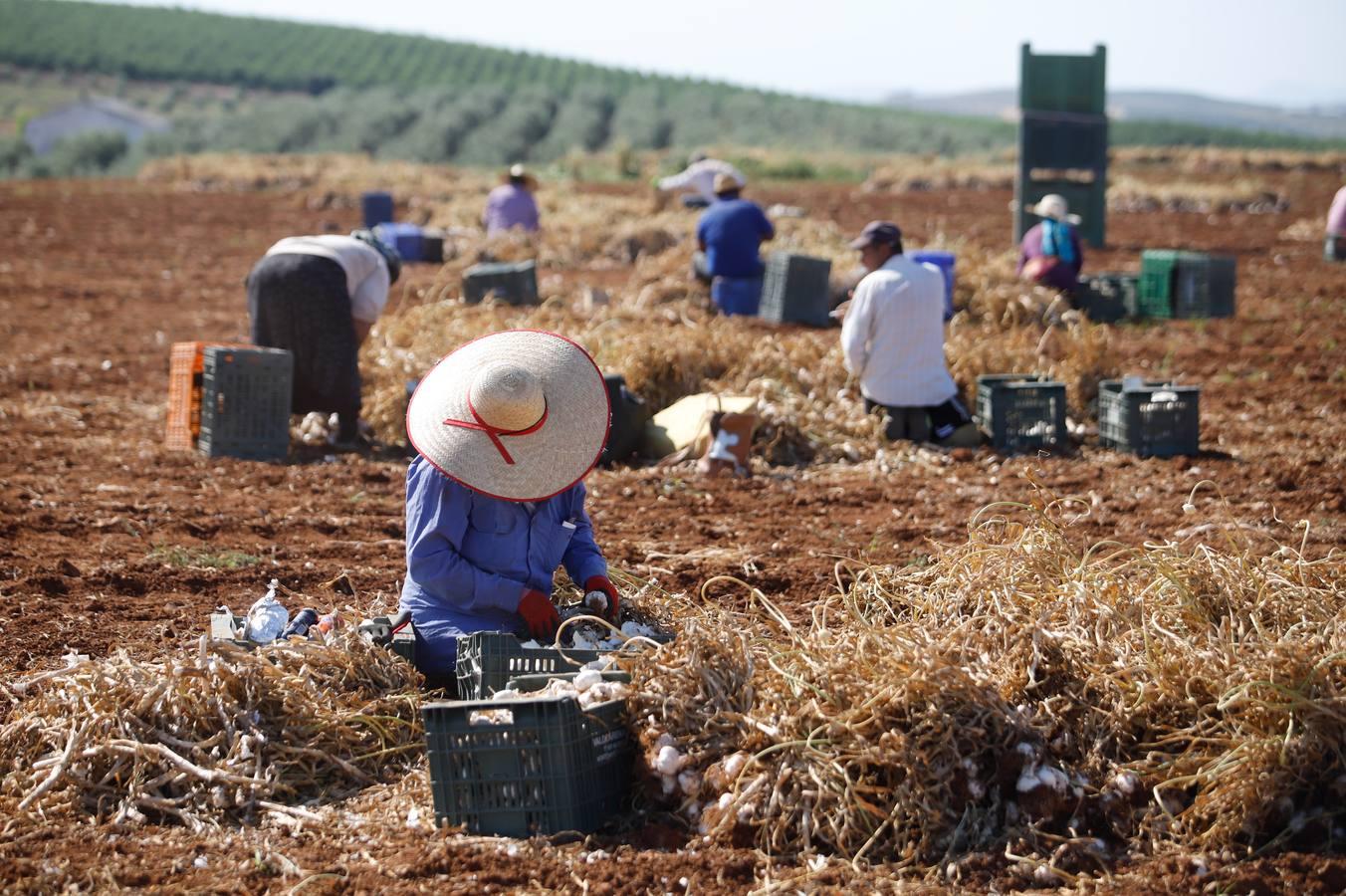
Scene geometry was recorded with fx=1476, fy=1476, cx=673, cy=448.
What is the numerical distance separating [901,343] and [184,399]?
4.35 m

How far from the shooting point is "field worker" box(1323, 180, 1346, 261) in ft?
57.7

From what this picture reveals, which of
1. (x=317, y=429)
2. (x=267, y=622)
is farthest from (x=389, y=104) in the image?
(x=267, y=622)

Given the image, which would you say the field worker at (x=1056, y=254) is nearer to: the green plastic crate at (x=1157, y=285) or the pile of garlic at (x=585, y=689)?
the green plastic crate at (x=1157, y=285)

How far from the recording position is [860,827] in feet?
12.2

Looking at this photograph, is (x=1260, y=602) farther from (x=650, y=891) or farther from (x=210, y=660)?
(x=210, y=660)

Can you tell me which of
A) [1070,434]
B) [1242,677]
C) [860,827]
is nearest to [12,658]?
[860,827]

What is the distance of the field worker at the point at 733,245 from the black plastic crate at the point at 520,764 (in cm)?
923

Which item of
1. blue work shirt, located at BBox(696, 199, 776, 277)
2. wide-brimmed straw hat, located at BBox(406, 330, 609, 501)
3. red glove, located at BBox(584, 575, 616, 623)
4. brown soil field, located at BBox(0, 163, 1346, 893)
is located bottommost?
brown soil field, located at BBox(0, 163, 1346, 893)

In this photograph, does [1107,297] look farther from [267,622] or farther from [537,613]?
[267,622]

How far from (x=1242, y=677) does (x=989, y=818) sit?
77 centimetres

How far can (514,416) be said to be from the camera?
15.2ft

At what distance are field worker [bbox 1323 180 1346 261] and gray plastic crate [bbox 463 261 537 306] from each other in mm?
10171

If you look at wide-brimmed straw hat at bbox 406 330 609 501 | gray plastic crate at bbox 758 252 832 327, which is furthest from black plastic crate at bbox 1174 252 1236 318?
wide-brimmed straw hat at bbox 406 330 609 501

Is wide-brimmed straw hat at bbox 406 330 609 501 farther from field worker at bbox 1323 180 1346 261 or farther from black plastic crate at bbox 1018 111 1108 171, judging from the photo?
black plastic crate at bbox 1018 111 1108 171
